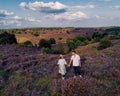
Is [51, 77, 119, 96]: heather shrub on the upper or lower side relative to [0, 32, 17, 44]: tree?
upper

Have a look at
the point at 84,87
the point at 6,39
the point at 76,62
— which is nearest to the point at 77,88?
the point at 84,87

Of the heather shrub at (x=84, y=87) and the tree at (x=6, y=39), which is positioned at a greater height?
the heather shrub at (x=84, y=87)

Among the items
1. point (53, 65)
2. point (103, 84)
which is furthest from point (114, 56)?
point (103, 84)

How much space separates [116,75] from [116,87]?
2657mm

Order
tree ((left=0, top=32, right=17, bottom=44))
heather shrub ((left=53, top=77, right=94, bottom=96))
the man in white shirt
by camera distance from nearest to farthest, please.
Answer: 1. heather shrub ((left=53, top=77, right=94, bottom=96))
2. the man in white shirt
3. tree ((left=0, top=32, right=17, bottom=44))

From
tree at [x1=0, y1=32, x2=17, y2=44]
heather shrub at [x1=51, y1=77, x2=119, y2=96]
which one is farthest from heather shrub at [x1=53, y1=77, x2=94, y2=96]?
tree at [x1=0, y1=32, x2=17, y2=44]

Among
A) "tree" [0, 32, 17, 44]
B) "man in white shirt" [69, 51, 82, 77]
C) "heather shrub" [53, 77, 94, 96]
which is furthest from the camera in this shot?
"tree" [0, 32, 17, 44]

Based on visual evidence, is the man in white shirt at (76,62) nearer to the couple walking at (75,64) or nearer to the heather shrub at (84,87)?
the couple walking at (75,64)

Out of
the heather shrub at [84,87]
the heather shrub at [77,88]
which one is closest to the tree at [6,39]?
the heather shrub at [84,87]

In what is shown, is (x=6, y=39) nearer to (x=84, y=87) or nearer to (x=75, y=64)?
(x=75, y=64)

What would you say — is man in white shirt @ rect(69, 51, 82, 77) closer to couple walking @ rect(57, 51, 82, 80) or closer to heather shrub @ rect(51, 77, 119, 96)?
couple walking @ rect(57, 51, 82, 80)

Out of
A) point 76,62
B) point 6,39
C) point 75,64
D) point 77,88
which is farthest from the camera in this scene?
point 6,39

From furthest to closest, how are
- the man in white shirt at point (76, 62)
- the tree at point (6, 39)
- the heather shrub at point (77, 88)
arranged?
the tree at point (6, 39) < the man in white shirt at point (76, 62) < the heather shrub at point (77, 88)

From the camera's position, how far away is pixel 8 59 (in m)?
33.8
